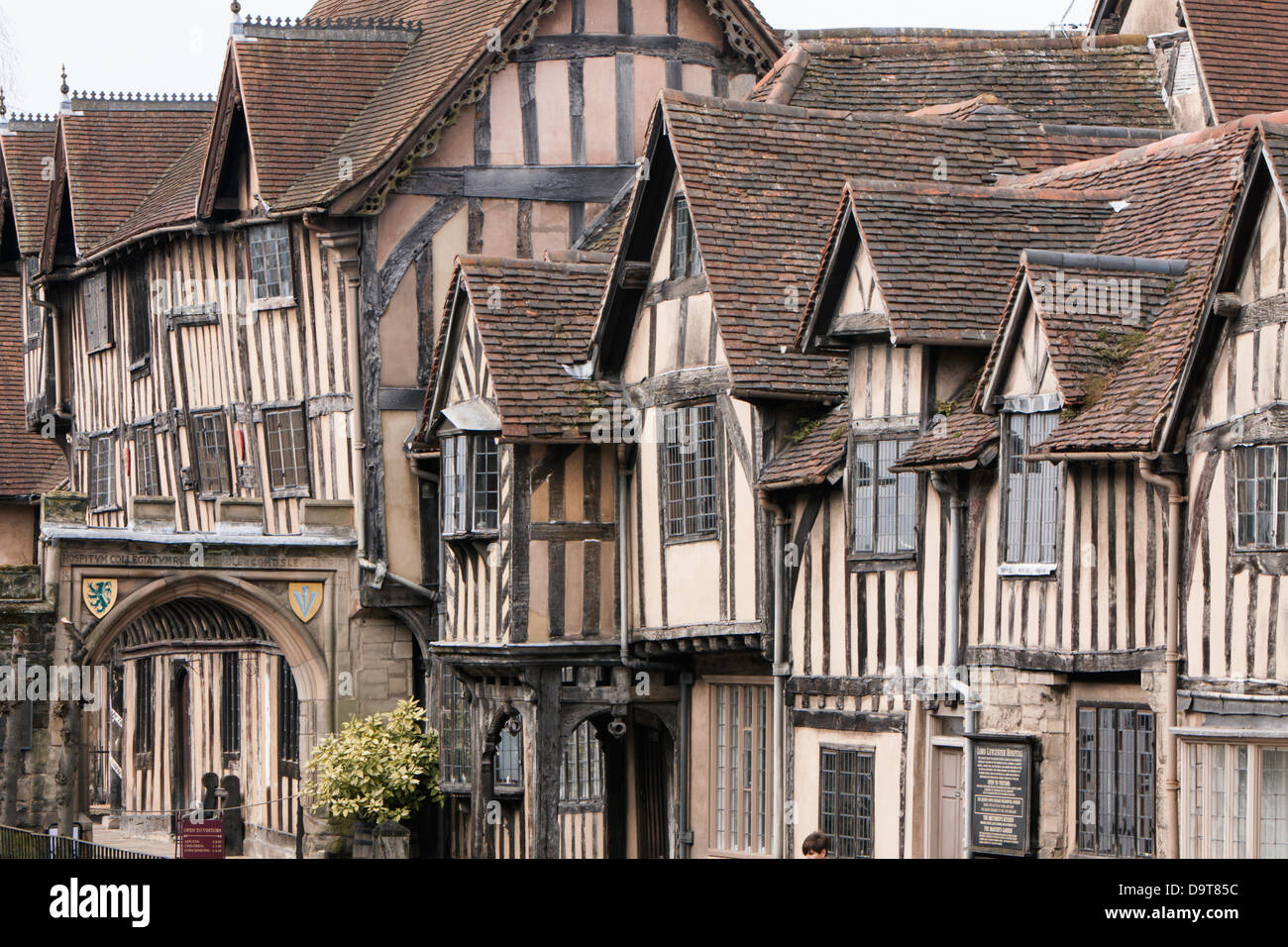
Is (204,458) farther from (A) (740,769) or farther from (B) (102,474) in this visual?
(A) (740,769)

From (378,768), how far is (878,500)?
9.71 m

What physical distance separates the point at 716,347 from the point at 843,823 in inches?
185

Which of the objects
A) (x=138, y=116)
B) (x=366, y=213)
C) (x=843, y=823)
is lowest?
(x=843, y=823)

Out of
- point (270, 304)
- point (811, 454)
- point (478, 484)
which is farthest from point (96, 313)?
point (811, 454)

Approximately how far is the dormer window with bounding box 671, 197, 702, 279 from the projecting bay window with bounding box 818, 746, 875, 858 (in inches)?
193

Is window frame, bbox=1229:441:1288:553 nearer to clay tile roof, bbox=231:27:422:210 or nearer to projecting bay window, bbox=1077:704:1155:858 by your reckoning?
projecting bay window, bbox=1077:704:1155:858

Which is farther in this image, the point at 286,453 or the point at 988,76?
the point at 286,453

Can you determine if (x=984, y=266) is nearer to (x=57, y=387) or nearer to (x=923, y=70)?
(x=923, y=70)

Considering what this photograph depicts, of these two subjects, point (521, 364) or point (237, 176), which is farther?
point (237, 176)

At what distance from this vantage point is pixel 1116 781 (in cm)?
1777

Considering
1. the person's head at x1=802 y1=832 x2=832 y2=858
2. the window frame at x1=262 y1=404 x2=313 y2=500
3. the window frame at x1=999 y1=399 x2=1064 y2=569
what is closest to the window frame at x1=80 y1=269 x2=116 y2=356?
the window frame at x1=262 y1=404 x2=313 y2=500

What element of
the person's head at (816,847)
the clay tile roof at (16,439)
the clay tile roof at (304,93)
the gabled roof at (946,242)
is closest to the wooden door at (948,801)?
the gabled roof at (946,242)

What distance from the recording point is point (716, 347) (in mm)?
22906
